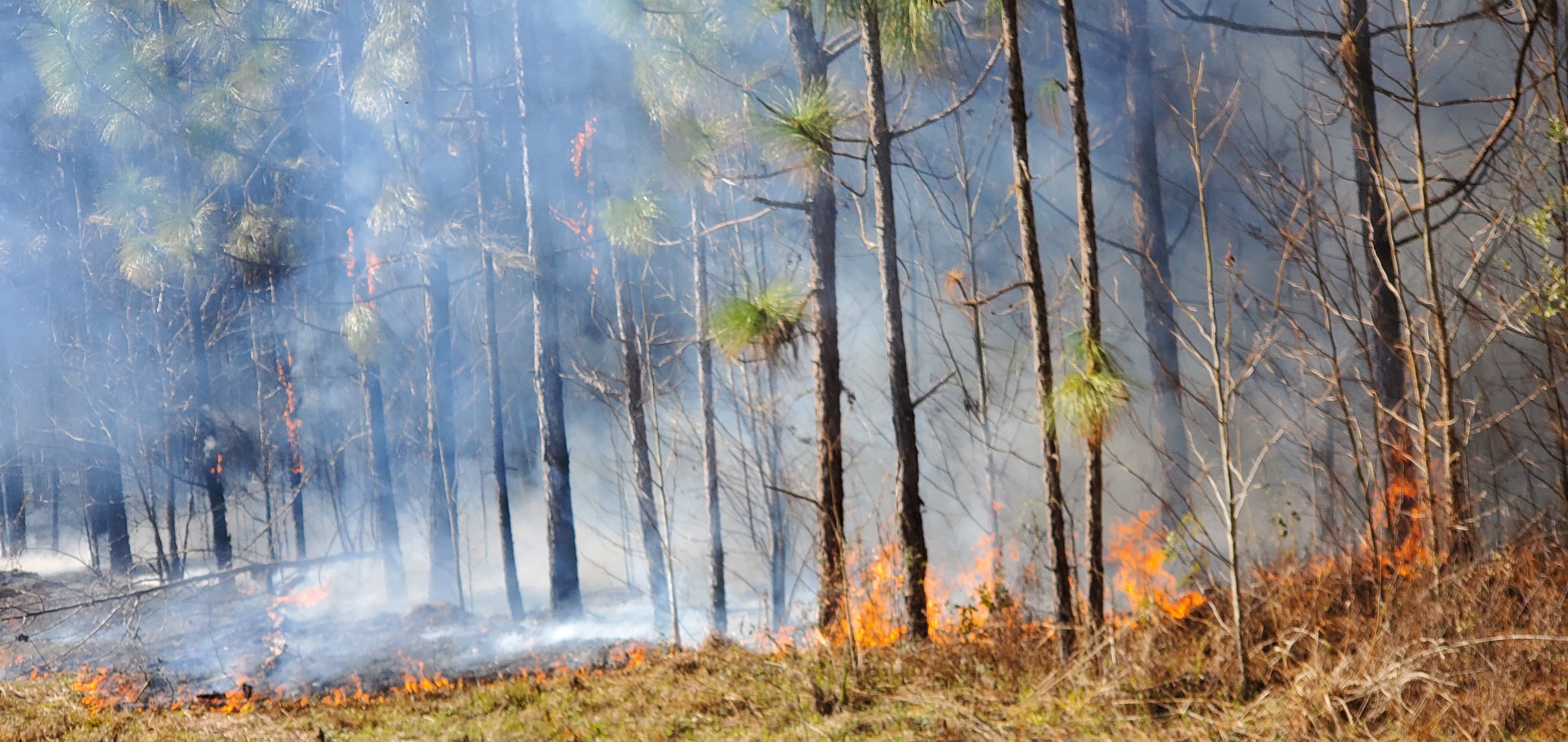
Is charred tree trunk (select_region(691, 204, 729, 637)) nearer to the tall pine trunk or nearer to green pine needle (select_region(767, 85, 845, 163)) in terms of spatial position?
the tall pine trunk

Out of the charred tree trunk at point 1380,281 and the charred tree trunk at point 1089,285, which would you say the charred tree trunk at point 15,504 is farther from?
the charred tree trunk at point 1380,281

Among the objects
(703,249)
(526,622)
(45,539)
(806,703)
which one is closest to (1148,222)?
(703,249)

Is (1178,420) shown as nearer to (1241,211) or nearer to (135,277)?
(1241,211)

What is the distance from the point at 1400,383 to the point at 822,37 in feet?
19.3

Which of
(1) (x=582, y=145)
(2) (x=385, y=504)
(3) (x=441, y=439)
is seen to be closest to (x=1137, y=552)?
(1) (x=582, y=145)

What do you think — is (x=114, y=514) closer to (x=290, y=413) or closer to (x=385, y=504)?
(x=290, y=413)

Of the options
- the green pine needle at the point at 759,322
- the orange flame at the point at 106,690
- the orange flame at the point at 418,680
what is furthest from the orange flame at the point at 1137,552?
the orange flame at the point at 106,690

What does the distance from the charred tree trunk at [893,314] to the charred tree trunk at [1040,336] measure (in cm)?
169

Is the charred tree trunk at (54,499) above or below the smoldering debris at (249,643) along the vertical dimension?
above

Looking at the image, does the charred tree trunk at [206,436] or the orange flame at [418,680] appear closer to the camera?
the orange flame at [418,680]

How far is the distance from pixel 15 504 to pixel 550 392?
1888 centimetres

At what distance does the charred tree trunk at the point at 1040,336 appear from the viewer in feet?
17.2

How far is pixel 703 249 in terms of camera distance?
11742mm

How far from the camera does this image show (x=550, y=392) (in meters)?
12.6
